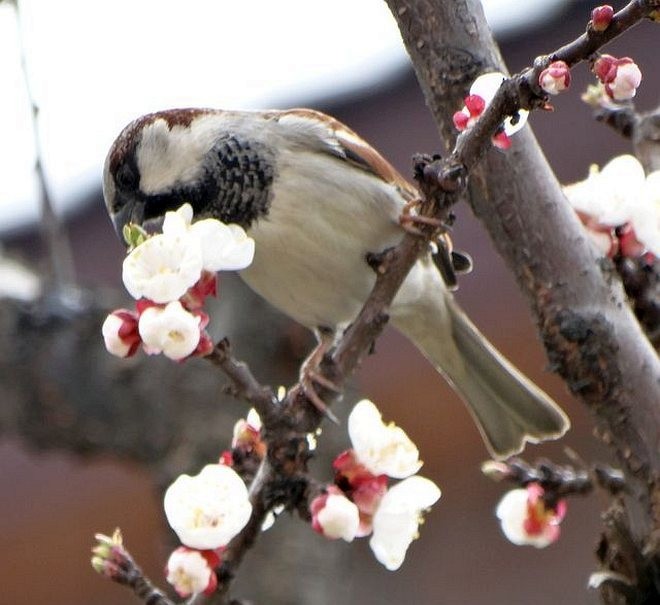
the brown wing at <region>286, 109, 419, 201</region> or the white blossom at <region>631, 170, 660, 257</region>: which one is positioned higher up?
the white blossom at <region>631, 170, 660, 257</region>

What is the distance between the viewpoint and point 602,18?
1202 millimetres

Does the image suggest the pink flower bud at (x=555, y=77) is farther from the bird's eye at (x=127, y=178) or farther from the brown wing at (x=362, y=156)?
the bird's eye at (x=127, y=178)

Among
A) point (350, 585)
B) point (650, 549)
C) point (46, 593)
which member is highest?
point (650, 549)

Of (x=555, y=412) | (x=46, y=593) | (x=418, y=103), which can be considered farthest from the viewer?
(x=46, y=593)

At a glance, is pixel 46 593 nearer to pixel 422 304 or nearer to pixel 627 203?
pixel 422 304

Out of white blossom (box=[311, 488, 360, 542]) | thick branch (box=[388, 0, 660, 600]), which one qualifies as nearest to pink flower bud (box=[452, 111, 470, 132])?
thick branch (box=[388, 0, 660, 600])

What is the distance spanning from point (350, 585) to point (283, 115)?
128 cm

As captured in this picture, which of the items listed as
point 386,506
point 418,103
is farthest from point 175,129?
point 418,103

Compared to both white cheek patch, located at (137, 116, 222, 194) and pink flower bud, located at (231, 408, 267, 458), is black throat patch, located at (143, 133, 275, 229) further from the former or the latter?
pink flower bud, located at (231, 408, 267, 458)

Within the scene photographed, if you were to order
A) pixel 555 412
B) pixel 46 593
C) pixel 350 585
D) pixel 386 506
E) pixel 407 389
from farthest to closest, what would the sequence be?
pixel 46 593 → pixel 407 389 → pixel 350 585 → pixel 555 412 → pixel 386 506

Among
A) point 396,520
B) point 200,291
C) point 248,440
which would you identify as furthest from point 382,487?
point 200,291

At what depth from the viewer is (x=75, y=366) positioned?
3.35m

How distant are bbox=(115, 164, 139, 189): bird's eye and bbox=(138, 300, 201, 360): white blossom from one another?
1114 millimetres

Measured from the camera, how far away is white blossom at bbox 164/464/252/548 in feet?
4.35
